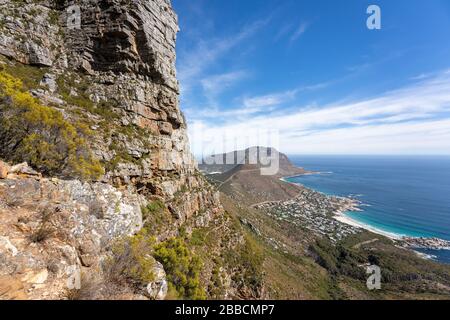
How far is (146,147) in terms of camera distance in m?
16.2

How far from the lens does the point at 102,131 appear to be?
45.1 ft

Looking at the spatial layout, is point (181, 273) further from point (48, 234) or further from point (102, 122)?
point (102, 122)

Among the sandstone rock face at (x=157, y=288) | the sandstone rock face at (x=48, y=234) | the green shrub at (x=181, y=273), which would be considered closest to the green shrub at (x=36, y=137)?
the sandstone rock face at (x=48, y=234)

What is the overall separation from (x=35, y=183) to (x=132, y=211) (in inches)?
180

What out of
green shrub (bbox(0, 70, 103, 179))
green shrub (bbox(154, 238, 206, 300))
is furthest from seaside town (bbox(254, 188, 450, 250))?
green shrub (bbox(0, 70, 103, 179))

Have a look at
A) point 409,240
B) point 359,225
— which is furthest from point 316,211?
point 409,240

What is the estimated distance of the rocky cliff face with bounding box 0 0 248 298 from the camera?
548cm

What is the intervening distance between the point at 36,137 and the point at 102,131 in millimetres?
6173

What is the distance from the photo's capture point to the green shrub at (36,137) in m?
7.36

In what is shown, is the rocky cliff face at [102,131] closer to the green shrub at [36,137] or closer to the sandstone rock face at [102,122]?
the sandstone rock face at [102,122]

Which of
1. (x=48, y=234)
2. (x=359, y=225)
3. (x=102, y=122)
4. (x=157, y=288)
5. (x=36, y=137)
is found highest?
(x=102, y=122)

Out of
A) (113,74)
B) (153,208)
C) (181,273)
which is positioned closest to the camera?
Answer: (181,273)

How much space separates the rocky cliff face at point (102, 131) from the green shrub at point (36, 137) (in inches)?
11.3

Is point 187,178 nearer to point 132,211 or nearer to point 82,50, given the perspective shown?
point 132,211
